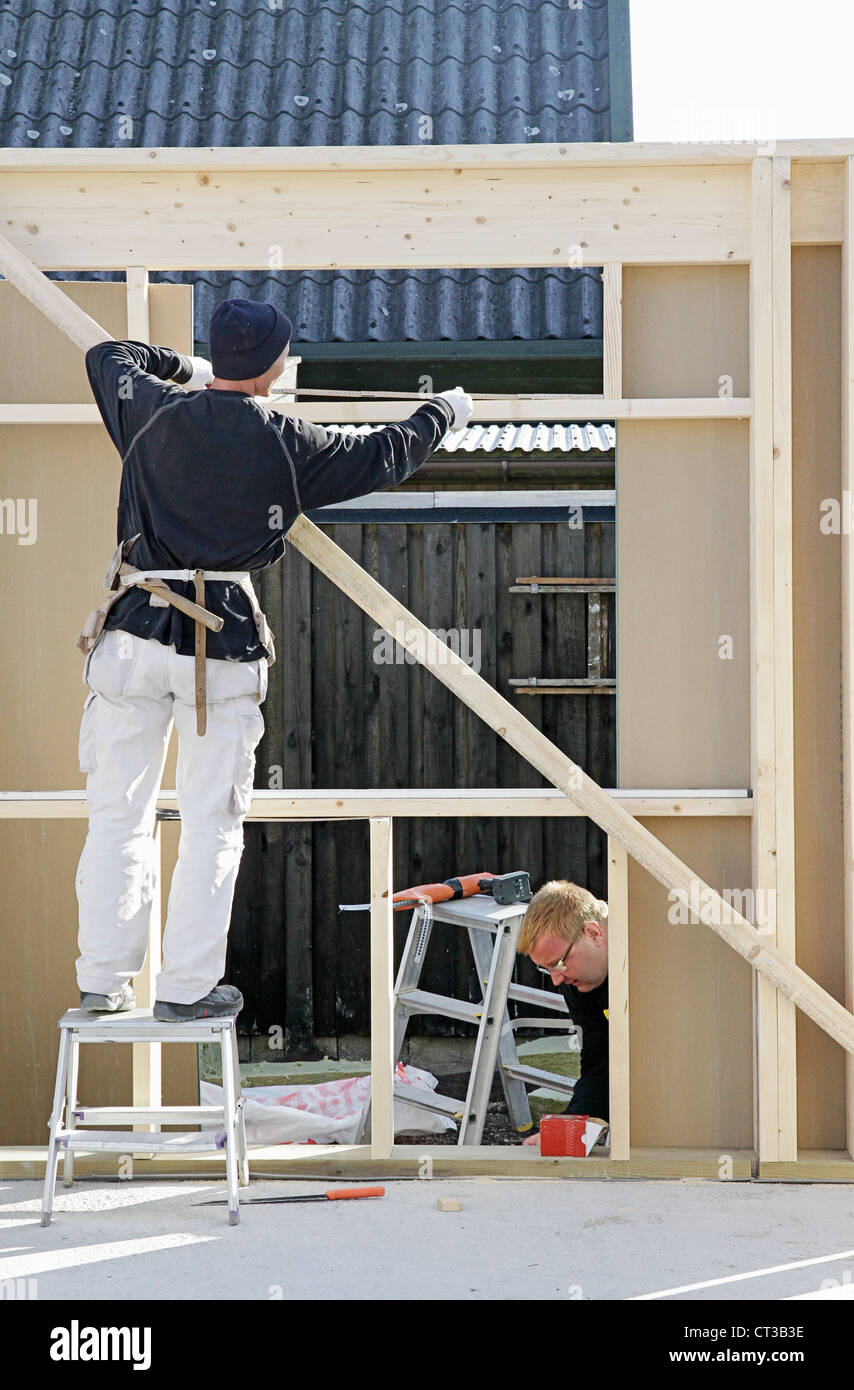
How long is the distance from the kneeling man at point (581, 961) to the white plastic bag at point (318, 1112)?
28.0 inches

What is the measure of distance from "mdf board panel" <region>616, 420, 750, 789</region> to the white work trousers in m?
1.14

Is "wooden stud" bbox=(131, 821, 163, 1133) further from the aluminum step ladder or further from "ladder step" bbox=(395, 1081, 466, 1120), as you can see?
"ladder step" bbox=(395, 1081, 466, 1120)

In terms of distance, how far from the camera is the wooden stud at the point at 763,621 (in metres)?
3.43

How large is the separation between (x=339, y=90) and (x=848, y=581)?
4.80m

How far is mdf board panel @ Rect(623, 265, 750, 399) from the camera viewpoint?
3607 mm

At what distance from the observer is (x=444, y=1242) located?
9.47 feet

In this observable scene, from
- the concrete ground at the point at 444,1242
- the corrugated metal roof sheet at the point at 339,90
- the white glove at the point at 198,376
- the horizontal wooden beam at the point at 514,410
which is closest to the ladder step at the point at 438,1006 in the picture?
the concrete ground at the point at 444,1242

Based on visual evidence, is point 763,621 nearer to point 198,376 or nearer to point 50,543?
point 198,376

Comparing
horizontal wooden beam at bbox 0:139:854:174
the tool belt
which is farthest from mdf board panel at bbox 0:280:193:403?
the tool belt

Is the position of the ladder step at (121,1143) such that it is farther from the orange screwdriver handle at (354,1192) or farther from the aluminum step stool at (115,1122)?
the orange screwdriver handle at (354,1192)

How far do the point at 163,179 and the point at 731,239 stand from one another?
1.50 m

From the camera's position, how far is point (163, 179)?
358 cm

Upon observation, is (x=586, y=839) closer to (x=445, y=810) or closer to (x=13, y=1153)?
(x=445, y=810)

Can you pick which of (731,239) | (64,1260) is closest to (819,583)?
(731,239)
